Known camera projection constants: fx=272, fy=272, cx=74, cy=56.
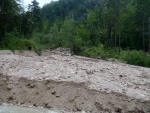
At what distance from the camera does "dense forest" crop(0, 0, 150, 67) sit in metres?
36.2

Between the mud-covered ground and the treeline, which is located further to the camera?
the treeline

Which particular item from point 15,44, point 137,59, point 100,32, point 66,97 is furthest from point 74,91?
point 100,32

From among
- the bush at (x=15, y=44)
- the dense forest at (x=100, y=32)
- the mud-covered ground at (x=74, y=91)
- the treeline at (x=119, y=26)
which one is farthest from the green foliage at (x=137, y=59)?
the treeline at (x=119, y=26)

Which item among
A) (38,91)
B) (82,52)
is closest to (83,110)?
(38,91)

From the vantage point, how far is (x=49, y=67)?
19.1 m

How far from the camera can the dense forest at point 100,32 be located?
3619 cm

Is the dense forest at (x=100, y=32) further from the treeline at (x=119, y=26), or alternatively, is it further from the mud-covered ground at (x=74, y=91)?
the mud-covered ground at (x=74, y=91)

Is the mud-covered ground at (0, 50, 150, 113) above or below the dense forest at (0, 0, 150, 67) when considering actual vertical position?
below

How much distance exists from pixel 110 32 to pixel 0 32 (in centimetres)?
2495

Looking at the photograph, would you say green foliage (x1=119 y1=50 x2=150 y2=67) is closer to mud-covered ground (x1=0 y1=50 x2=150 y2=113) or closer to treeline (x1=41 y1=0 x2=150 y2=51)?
mud-covered ground (x1=0 y1=50 x2=150 y2=113)

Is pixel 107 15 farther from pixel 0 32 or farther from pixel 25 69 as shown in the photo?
pixel 25 69

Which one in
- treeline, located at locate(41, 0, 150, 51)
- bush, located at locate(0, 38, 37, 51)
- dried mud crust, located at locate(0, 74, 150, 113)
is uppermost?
treeline, located at locate(41, 0, 150, 51)

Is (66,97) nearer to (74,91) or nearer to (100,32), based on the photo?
(74,91)

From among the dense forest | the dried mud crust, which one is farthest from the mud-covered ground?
the dense forest
